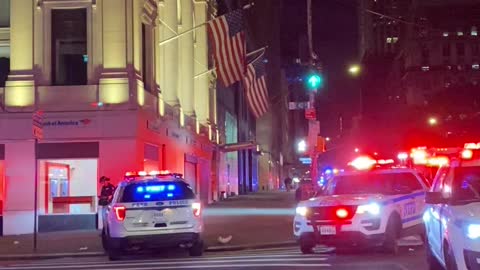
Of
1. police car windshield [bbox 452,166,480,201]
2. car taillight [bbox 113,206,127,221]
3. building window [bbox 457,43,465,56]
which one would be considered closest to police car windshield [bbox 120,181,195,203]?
car taillight [bbox 113,206,127,221]

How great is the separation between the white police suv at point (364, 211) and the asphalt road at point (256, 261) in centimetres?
36

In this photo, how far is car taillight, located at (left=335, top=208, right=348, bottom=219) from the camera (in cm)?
1368

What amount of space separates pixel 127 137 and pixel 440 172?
14249mm

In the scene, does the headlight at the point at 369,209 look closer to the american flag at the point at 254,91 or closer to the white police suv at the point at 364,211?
the white police suv at the point at 364,211

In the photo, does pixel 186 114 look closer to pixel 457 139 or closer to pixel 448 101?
pixel 457 139

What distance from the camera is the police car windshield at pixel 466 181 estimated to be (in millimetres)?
9133

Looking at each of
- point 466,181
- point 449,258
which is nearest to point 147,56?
point 466,181

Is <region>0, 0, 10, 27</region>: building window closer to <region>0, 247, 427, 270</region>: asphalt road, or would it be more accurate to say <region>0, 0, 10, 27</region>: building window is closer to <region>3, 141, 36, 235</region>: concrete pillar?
<region>3, 141, 36, 235</region>: concrete pillar

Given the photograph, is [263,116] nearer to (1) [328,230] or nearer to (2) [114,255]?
(2) [114,255]

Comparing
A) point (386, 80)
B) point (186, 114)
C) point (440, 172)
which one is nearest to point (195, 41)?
point (186, 114)

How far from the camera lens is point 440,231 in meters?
9.30

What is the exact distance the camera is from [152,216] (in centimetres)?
1482

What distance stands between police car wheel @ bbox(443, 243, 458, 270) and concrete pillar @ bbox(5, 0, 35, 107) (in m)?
17.9

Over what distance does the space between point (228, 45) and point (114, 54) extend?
7.44 metres
